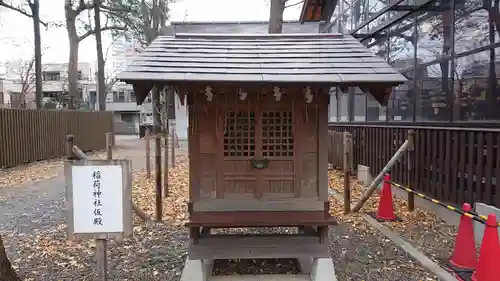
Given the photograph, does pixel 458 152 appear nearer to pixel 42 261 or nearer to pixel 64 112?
pixel 42 261

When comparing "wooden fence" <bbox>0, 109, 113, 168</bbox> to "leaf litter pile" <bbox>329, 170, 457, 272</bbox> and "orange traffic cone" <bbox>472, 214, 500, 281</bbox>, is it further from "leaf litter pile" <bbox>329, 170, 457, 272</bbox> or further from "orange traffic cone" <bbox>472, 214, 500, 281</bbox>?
"orange traffic cone" <bbox>472, 214, 500, 281</bbox>

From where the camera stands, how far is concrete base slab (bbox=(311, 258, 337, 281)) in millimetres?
4238

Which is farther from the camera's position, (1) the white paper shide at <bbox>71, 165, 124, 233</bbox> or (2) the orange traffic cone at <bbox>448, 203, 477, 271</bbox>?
(2) the orange traffic cone at <bbox>448, 203, 477, 271</bbox>

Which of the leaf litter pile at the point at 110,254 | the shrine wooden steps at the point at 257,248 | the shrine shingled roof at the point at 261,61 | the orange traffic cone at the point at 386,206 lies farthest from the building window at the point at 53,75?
the shrine wooden steps at the point at 257,248

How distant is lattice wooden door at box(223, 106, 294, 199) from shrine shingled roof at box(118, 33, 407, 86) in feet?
1.83

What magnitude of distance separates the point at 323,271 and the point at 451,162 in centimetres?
340

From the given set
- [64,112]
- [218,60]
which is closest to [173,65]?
[218,60]

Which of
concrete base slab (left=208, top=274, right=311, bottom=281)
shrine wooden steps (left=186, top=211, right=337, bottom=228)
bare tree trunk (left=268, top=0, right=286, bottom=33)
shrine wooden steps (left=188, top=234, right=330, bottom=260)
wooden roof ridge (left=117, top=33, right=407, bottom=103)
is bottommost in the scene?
concrete base slab (left=208, top=274, right=311, bottom=281)

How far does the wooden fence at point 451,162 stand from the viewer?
5284 millimetres

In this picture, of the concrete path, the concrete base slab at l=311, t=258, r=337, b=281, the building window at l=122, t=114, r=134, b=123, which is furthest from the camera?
the building window at l=122, t=114, r=134, b=123

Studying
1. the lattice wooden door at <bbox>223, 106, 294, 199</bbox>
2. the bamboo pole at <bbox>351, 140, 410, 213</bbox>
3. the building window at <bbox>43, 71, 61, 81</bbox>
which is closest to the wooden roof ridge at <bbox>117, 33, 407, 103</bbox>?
the lattice wooden door at <bbox>223, 106, 294, 199</bbox>

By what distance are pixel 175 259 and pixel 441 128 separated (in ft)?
16.1

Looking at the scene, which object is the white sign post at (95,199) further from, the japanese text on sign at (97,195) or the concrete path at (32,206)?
the concrete path at (32,206)

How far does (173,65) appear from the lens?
13.4 ft
